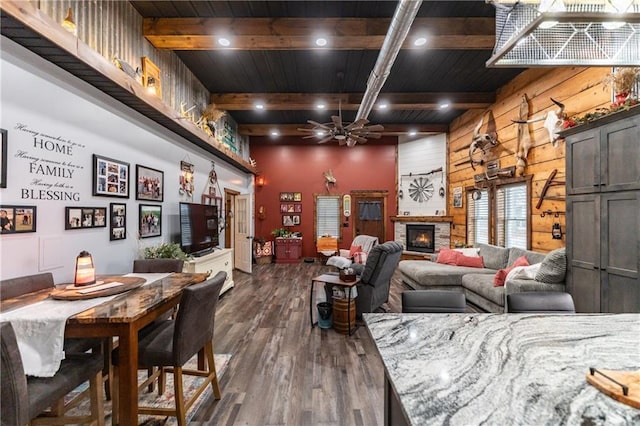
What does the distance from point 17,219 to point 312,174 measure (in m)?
7.27

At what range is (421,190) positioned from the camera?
8258 millimetres

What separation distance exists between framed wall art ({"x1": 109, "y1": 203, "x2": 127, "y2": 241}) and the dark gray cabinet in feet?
15.9

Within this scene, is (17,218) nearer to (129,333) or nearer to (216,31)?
(129,333)

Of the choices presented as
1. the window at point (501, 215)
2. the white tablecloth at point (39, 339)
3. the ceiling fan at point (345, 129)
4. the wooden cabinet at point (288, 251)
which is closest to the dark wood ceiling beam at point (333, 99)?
the ceiling fan at point (345, 129)

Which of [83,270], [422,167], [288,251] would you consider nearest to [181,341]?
[83,270]

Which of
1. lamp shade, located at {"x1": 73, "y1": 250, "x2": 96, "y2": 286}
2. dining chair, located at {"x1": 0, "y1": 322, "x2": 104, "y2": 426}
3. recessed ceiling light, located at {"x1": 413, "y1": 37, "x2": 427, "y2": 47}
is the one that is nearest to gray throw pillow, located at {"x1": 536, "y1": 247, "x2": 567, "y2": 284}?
recessed ceiling light, located at {"x1": 413, "y1": 37, "x2": 427, "y2": 47}

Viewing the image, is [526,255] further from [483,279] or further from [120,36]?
[120,36]

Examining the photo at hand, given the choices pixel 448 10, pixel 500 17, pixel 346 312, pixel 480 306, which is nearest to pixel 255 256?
pixel 346 312

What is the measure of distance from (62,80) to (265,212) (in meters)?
6.70

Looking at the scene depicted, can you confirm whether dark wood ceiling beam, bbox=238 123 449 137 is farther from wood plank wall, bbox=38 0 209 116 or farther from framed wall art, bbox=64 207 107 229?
framed wall art, bbox=64 207 107 229

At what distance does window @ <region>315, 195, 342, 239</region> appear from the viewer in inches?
355

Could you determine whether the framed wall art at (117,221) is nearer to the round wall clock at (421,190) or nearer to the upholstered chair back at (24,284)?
the upholstered chair back at (24,284)

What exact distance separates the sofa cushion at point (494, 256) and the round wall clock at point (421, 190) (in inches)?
110

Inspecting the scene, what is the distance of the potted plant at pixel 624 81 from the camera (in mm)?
2834
